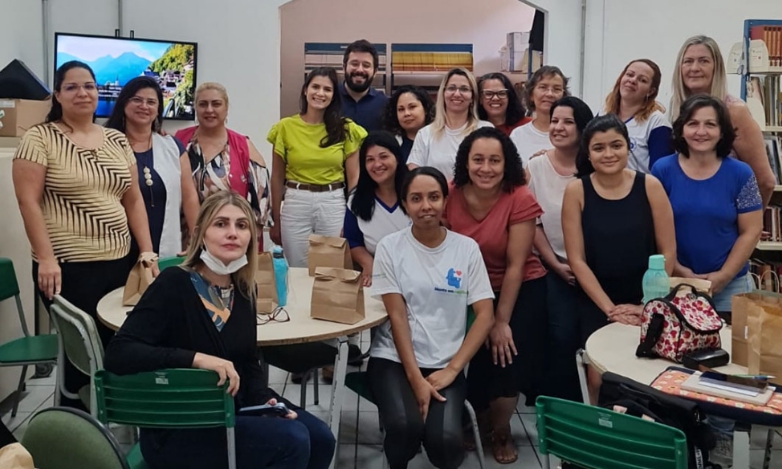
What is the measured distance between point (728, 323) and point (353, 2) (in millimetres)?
6310

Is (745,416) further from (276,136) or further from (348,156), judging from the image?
(276,136)

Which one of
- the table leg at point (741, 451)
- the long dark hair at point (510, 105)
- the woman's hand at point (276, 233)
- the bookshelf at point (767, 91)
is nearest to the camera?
the table leg at point (741, 451)

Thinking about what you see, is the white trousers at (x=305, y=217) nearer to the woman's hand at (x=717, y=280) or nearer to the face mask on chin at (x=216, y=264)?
the face mask on chin at (x=216, y=264)

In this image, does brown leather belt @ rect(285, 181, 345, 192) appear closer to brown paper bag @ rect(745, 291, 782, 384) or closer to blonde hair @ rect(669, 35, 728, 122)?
blonde hair @ rect(669, 35, 728, 122)

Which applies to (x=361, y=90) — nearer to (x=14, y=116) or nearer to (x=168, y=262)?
(x=168, y=262)

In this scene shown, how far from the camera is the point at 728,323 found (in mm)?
2670

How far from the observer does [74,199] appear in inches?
114

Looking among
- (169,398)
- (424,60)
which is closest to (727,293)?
(169,398)

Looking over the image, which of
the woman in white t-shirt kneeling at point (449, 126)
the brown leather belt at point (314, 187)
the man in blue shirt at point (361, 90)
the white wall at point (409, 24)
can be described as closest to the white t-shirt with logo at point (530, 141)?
the woman in white t-shirt kneeling at point (449, 126)

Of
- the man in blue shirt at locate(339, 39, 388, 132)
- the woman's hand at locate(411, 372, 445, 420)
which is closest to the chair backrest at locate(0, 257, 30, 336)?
the man in blue shirt at locate(339, 39, 388, 132)

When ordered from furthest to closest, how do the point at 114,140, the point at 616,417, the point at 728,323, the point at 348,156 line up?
the point at 348,156 → the point at 114,140 → the point at 728,323 → the point at 616,417

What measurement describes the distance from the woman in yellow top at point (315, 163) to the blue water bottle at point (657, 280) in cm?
191

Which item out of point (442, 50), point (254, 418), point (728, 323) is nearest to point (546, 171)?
point (728, 323)

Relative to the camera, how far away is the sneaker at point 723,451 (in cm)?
259
